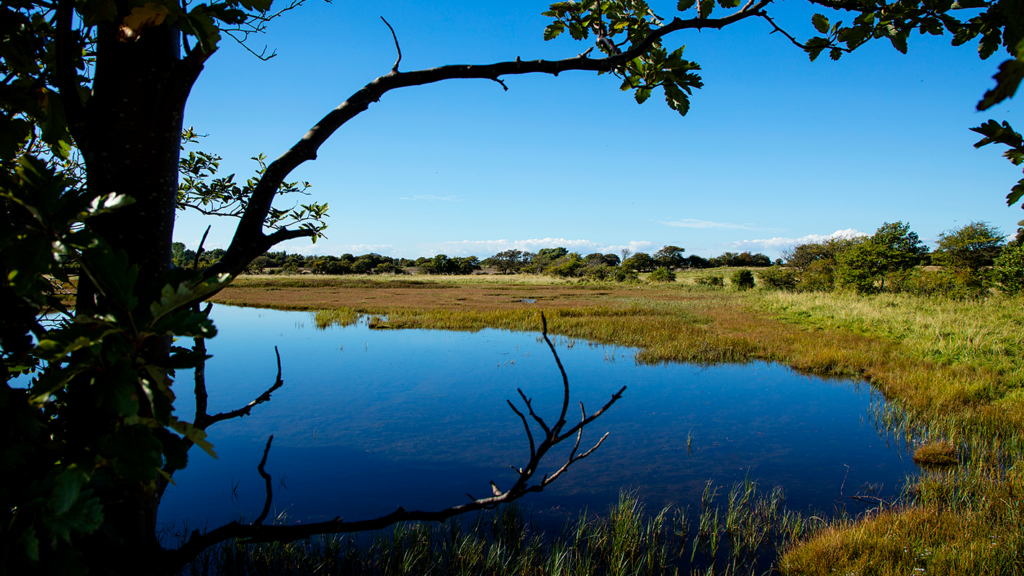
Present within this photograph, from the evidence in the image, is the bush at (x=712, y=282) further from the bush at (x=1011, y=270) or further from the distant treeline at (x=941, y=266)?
the bush at (x=1011, y=270)

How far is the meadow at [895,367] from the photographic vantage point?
4.45 m

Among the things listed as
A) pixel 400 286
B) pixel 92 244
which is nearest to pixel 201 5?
pixel 92 244

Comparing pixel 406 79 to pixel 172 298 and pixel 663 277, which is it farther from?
pixel 663 277

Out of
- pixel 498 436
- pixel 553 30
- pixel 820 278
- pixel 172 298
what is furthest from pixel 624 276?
pixel 172 298

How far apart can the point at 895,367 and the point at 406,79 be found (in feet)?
46.7

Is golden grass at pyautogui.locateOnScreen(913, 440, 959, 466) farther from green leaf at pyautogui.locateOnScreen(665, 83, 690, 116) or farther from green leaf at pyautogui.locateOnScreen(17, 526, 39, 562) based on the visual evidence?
green leaf at pyautogui.locateOnScreen(17, 526, 39, 562)

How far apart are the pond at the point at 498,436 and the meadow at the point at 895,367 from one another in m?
0.74

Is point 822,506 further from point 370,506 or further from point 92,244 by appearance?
point 92,244

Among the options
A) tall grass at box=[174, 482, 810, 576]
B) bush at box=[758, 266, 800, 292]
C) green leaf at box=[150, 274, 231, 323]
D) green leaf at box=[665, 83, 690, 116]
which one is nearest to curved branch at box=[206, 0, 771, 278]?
green leaf at box=[665, 83, 690, 116]

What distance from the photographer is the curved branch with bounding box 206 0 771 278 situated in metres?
1.48

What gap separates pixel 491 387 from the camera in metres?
11.3

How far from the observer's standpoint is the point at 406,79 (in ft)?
5.31

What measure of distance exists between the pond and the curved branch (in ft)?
12.3

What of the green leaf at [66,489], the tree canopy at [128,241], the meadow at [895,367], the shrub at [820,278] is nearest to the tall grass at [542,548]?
the meadow at [895,367]
